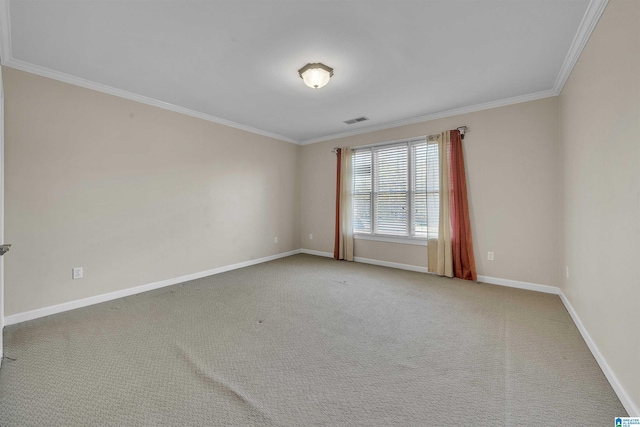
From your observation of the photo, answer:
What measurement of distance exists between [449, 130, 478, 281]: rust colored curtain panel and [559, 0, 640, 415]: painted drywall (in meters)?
1.32

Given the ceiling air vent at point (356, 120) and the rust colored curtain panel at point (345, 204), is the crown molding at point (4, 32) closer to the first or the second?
the ceiling air vent at point (356, 120)

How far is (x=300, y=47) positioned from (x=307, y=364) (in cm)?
267

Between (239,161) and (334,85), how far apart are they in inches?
92.3

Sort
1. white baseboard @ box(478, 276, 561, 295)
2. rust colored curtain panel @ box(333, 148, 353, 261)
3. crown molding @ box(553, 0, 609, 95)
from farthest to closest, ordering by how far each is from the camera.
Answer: rust colored curtain panel @ box(333, 148, 353, 261)
white baseboard @ box(478, 276, 561, 295)
crown molding @ box(553, 0, 609, 95)

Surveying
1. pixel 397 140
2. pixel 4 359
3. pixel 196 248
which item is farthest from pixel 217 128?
pixel 4 359

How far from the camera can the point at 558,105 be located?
338cm

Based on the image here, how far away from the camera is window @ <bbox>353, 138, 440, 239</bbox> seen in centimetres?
440

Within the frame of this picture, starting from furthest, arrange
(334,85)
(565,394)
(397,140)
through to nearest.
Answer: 1. (397,140)
2. (334,85)
3. (565,394)

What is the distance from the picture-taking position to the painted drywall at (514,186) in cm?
345

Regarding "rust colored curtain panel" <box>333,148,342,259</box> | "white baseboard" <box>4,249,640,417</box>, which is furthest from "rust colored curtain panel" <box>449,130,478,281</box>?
"rust colored curtain panel" <box>333,148,342,259</box>

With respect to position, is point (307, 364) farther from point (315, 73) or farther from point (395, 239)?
point (395, 239)

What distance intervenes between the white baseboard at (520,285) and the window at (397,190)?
0.97 metres

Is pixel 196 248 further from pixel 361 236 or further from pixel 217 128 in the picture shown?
pixel 361 236

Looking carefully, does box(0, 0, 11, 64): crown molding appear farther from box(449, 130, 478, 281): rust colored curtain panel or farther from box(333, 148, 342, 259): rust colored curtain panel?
box(449, 130, 478, 281): rust colored curtain panel
